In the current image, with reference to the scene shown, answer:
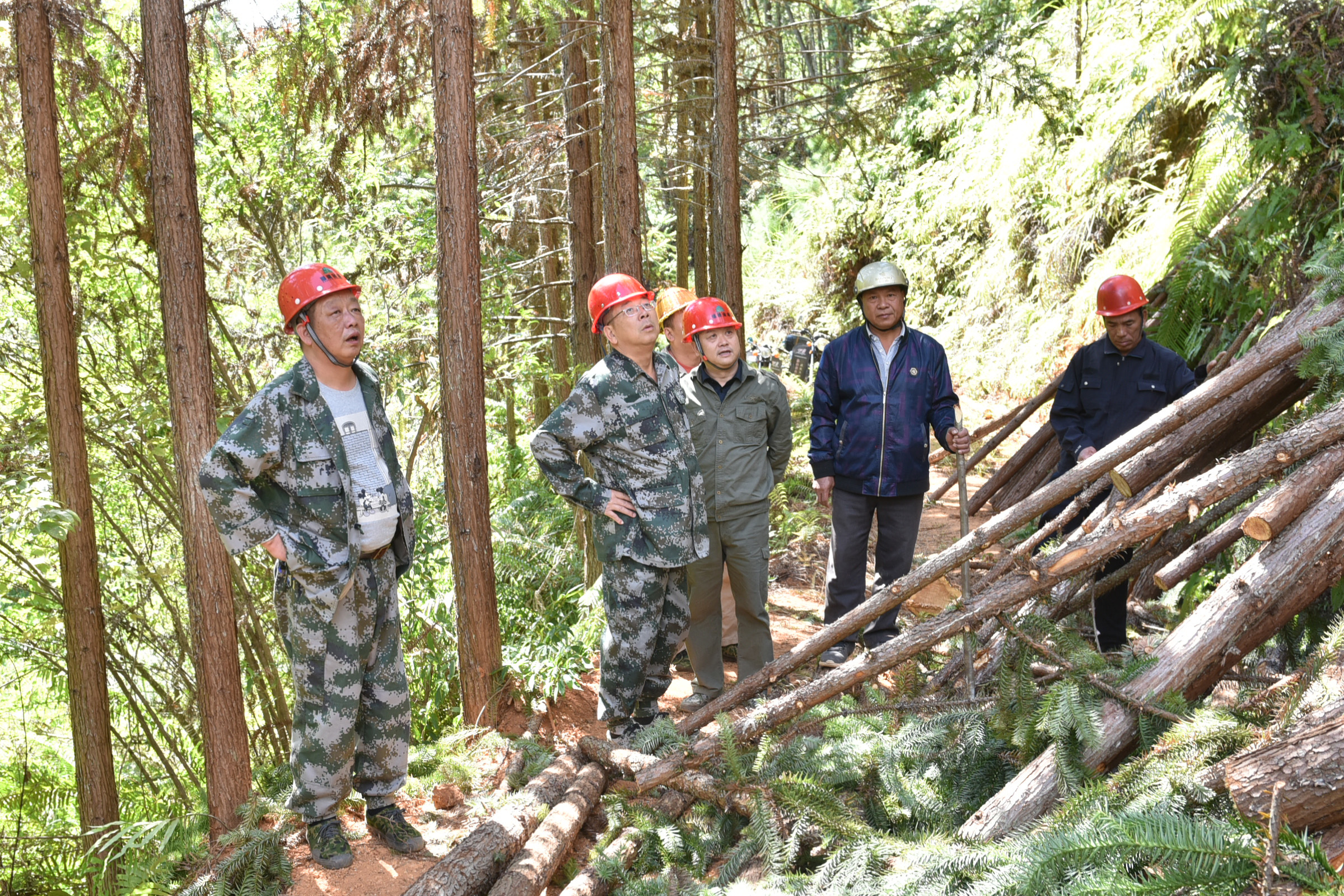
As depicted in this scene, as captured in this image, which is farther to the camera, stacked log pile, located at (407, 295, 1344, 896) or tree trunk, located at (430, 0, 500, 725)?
tree trunk, located at (430, 0, 500, 725)

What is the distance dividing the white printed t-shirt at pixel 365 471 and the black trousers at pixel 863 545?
2.71m

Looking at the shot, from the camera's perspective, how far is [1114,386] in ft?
17.4

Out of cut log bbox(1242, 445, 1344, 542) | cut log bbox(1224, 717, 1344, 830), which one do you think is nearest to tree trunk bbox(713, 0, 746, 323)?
cut log bbox(1242, 445, 1344, 542)

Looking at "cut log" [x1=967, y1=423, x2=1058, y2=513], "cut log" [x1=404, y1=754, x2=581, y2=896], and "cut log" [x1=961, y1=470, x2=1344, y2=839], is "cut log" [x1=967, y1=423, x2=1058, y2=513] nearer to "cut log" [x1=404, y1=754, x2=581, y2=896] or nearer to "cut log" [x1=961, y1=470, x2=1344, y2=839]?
"cut log" [x1=961, y1=470, x2=1344, y2=839]

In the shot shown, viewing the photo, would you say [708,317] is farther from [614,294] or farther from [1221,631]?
[1221,631]

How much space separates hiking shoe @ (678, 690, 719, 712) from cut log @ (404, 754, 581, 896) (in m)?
1.22

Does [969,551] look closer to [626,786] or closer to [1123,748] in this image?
[1123,748]

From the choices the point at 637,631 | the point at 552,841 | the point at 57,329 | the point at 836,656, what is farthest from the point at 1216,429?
the point at 57,329

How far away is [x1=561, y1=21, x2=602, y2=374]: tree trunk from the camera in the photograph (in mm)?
8680

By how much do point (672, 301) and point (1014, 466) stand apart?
5281 millimetres

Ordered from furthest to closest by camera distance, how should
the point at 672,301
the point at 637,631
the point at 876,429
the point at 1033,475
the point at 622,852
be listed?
the point at 1033,475 < the point at 672,301 < the point at 876,429 < the point at 637,631 < the point at 622,852

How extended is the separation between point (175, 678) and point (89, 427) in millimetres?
3043

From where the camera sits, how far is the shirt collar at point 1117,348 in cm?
526

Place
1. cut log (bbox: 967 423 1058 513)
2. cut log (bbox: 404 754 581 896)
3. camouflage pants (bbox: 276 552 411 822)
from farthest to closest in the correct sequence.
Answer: cut log (bbox: 967 423 1058 513), camouflage pants (bbox: 276 552 411 822), cut log (bbox: 404 754 581 896)
